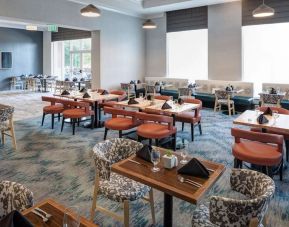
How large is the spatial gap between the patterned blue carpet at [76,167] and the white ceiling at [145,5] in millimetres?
4323

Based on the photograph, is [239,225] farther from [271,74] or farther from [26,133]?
[271,74]

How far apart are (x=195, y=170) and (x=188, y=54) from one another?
8.65 m

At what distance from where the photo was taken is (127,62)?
10359 millimetres

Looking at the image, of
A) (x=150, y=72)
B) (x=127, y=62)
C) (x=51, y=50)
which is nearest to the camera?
(x=127, y=62)

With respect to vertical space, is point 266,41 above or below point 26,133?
above

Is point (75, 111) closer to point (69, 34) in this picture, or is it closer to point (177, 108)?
point (177, 108)

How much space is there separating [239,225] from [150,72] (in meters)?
9.89

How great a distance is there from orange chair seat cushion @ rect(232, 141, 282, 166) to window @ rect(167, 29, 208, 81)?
652 cm

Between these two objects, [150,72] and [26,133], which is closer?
[26,133]

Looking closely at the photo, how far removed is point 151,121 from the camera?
475 centimetres

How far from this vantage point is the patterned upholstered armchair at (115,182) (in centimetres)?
227

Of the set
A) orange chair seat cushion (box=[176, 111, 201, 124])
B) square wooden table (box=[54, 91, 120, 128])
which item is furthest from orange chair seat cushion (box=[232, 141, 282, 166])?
square wooden table (box=[54, 91, 120, 128])

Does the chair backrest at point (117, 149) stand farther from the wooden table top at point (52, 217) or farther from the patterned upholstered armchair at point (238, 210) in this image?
the patterned upholstered armchair at point (238, 210)

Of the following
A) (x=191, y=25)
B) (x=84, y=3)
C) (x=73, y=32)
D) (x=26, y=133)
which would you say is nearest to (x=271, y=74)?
(x=191, y=25)
